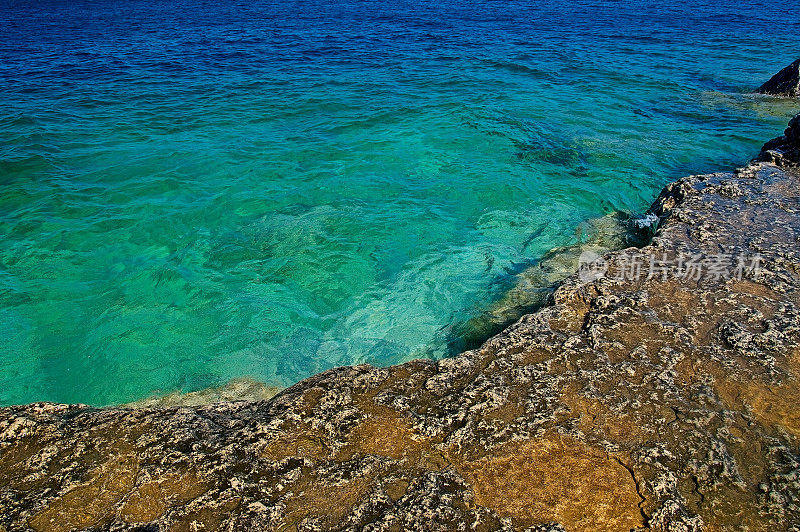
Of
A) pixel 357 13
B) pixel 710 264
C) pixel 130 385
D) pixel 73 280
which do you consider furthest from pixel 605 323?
pixel 357 13

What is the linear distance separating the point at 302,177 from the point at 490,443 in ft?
28.0

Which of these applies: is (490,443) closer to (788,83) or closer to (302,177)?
(302,177)

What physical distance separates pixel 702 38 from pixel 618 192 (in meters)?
17.0

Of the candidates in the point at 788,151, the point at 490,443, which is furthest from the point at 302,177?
the point at 788,151

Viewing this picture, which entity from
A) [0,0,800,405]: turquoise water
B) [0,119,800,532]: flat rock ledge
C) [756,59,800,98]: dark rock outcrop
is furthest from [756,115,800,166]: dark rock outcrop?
[756,59,800,98]: dark rock outcrop

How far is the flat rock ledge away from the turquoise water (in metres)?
2.27

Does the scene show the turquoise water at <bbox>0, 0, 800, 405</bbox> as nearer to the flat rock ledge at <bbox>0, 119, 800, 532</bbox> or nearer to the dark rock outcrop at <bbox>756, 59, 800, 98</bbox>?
the dark rock outcrop at <bbox>756, 59, 800, 98</bbox>

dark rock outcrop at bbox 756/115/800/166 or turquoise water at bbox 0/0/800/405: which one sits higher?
dark rock outcrop at bbox 756/115/800/166

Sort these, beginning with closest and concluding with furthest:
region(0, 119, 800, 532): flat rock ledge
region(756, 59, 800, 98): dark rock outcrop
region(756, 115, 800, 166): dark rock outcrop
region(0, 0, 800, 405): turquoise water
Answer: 1. region(0, 119, 800, 532): flat rock ledge
2. region(0, 0, 800, 405): turquoise water
3. region(756, 115, 800, 166): dark rock outcrop
4. region(756, 59, 800, 98): dark rock outcrop

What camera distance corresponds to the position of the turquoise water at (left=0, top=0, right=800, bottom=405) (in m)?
7.04

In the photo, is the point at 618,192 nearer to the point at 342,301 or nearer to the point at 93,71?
the point at 342,301

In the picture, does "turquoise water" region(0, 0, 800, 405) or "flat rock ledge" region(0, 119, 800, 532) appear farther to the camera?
"turquoise water" region(0, 0, 800, 405)

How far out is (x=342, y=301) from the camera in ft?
25.1

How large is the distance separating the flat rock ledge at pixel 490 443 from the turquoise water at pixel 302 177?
2.27m
